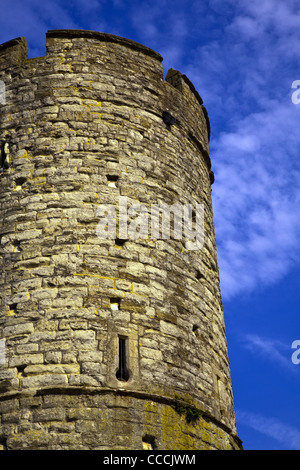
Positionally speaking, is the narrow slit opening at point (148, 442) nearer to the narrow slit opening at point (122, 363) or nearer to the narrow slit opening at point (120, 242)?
the narrow slit opening at point (122, 363)

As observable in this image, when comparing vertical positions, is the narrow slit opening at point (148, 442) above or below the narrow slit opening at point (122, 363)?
below

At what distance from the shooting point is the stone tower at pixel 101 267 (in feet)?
20.9

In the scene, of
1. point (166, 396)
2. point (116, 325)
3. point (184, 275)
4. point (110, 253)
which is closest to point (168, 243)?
point (184, 275)

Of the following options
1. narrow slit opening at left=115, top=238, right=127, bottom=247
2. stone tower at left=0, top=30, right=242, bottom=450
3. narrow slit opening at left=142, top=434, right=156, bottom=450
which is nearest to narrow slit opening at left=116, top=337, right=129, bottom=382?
stone tower at left=0, top=30, right=242, bottom=450

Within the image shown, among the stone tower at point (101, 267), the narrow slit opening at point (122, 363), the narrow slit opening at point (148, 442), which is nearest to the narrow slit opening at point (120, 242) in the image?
the stone tower at point (101, 267)

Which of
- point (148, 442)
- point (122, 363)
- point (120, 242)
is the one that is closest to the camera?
point (148, 442)

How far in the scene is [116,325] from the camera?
6.82 m

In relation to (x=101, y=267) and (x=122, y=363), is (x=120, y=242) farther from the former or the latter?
(x=122, y=363)

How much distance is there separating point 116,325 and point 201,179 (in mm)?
3557

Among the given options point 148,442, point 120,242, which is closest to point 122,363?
point 148,442

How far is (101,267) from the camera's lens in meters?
7.13
